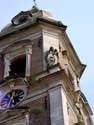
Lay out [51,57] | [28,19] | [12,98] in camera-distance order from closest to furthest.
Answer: [12,98]
[51,57]
[28,19]

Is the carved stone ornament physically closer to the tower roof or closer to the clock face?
the clock face

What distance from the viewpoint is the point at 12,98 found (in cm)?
2630

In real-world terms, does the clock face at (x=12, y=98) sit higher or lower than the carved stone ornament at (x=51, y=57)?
lower

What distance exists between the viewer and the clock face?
85.0 ft

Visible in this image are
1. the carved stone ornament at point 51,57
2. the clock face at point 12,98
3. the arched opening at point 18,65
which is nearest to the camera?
the clock face at point 12,98

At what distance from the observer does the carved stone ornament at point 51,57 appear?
89.8 feet

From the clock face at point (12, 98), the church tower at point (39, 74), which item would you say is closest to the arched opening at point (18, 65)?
the church tower at point (39, 74)

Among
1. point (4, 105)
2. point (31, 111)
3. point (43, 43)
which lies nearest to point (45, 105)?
point (31, 111)

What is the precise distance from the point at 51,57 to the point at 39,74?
1.36 metres

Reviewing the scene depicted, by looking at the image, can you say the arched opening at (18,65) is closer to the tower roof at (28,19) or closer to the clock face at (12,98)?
the tower roof at (28,19)

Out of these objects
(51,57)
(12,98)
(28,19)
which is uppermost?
(28,19)

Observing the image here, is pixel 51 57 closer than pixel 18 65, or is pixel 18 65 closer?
pixel 51 57

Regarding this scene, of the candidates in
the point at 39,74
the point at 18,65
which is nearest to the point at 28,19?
the point at 18,65

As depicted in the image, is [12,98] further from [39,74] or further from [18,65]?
[18,65]
